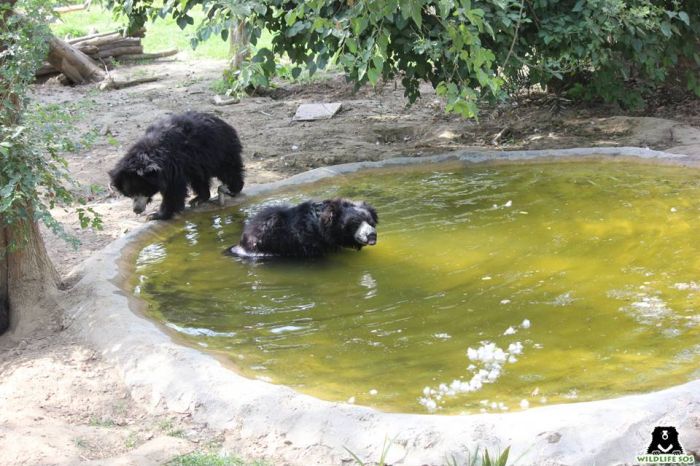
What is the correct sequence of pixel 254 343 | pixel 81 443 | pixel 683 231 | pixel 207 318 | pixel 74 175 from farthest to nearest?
1. pixel 74 175
2. pixel 683 231
3. pixel 207 318
4. pixel 254 343
5. pixel 81 443

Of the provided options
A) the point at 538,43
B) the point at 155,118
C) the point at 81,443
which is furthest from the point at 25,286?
the point at 155,118

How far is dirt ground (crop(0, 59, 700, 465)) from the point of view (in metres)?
3.60

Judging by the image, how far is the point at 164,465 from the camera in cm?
326

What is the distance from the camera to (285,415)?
354 cm

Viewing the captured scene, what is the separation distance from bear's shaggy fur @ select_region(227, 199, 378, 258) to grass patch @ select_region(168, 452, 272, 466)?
2.93 m

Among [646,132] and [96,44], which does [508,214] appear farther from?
[96,44]

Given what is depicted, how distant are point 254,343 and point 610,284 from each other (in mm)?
2250

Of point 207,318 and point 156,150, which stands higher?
point 156,150

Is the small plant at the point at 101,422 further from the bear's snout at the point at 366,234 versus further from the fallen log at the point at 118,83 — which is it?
the fallen log at the point at 118,83

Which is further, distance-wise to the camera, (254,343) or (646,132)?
(646,132)

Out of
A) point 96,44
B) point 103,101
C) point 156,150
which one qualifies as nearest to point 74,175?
point 156,150

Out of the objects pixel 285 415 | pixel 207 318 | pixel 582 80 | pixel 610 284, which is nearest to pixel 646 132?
pixel 582 80

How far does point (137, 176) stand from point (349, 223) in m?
2.17

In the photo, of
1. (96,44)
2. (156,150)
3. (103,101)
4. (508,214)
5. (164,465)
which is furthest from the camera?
(96,44)
